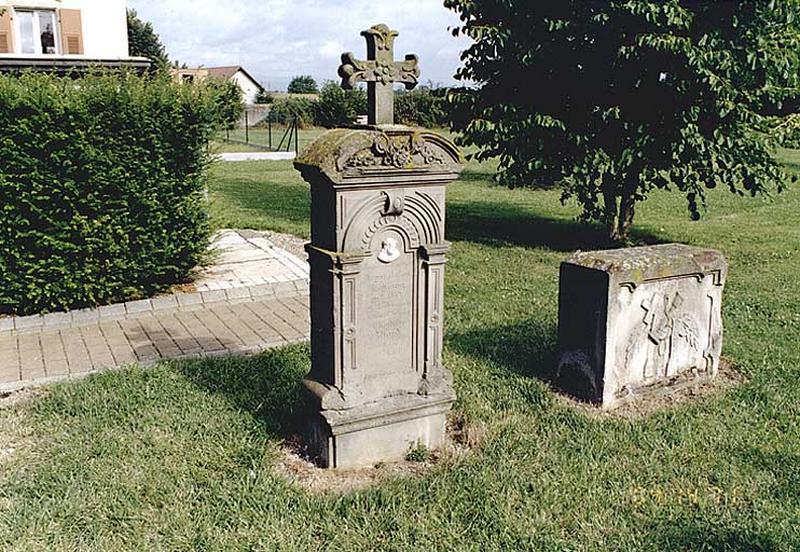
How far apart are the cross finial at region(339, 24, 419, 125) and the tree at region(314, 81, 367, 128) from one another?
1096 inches

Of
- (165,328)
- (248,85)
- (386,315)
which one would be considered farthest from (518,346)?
(248,85)

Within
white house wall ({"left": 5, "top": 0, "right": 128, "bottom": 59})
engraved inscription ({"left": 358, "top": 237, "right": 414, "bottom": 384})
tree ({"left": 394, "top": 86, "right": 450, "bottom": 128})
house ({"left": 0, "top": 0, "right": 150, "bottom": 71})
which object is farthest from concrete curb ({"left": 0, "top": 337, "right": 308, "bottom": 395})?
tree ({"left": 394, "top": 86, "right": 450, "bottom": 128})

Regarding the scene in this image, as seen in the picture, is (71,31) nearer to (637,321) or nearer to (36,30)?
(36,30)

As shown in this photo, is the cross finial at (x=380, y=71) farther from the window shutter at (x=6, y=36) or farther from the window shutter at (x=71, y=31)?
the window shutter at (x=71, y=31)

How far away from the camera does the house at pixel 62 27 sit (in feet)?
78.5

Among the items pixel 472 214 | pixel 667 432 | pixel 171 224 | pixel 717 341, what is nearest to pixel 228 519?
pixel 667 432

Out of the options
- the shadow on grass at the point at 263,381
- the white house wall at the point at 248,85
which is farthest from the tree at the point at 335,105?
the white house wall at the point at 248,85

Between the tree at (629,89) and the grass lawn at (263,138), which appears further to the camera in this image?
the grass lawn at (263,138)

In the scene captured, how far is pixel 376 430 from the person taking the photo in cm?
444

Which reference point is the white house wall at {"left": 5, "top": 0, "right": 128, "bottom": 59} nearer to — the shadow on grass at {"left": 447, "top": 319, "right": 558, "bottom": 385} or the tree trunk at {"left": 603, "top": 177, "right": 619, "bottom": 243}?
the tree trunk at {"left": 603, "top": 177, "right": 619, "bottom": 243}

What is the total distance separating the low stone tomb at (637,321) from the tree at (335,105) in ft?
89.0

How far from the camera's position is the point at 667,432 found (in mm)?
4801

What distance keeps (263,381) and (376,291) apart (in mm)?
1709

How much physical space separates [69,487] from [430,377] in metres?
2.17
